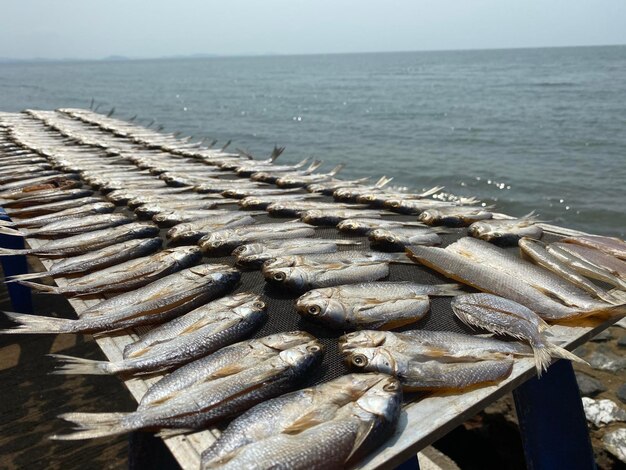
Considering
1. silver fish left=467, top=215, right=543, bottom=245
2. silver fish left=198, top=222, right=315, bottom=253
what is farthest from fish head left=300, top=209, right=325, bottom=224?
silver fish left=467, top=215, right=543, bottom=245

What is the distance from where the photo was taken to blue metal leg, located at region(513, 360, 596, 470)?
11.1 feet

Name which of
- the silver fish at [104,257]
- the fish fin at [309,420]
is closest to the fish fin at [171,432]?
the fish fin at [309,420]

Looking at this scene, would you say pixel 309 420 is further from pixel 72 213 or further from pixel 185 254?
pixel 72 213

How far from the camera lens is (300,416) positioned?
2.32 metres

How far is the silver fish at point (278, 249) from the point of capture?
13.7 feet

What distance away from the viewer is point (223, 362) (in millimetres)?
2775

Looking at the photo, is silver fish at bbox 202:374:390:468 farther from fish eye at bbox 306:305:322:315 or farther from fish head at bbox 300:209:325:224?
fish head at bbox 300:209:325:224

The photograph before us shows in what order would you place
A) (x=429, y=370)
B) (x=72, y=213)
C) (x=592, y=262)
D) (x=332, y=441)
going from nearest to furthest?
(x=332, y=441)
(x=429, y=370)
(x=592, y=262)
(x=72, y=213)

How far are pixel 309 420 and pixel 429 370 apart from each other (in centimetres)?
74

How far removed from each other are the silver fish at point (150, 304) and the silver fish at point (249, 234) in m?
0.63

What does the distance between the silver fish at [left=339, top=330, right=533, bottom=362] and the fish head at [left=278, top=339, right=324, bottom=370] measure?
187 mm

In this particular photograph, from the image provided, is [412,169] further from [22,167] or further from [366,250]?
[366,250]

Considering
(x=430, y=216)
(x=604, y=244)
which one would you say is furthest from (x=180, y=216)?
(x=604, y=244)

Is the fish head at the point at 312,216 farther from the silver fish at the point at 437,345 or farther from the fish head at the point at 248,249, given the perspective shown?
the silver fish at the point at 437,345
